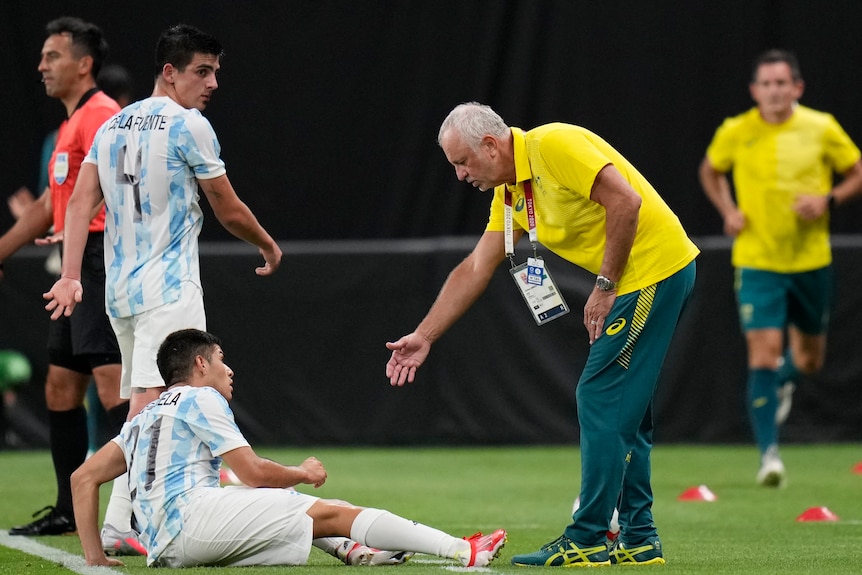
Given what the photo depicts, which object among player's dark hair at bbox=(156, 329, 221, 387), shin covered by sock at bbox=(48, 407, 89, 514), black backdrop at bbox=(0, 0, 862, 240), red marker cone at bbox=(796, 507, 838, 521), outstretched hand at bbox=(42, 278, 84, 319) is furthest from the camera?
black backdrop at bbox=(0, 0, 862, 240)

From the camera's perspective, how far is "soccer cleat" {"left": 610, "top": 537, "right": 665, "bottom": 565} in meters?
5.71

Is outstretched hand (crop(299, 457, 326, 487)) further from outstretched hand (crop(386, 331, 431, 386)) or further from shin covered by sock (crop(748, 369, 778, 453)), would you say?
shin covered by sock (crop(748, 369, 778, 453))

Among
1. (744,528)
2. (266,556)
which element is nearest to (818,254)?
(744,528)

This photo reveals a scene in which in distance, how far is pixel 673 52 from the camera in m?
14.0

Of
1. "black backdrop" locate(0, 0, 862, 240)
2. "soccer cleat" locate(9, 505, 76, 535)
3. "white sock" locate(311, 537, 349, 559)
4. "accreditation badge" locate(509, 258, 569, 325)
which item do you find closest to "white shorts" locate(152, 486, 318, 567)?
"white sock" locate(311, 537, 349, 559)

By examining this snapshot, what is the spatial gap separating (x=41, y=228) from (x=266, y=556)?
2445 mm

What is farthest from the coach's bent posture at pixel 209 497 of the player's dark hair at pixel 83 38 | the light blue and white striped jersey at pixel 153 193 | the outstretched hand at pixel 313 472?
the player's dark hair at pixel 83 38

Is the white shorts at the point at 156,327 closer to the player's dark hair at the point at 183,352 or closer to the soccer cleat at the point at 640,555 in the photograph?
the player's dark hair at the point at 183,352

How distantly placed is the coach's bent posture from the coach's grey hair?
115 centimetres

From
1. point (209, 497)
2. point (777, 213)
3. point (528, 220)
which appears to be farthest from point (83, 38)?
point (777, 213)

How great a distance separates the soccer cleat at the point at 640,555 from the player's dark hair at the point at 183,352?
1693mm

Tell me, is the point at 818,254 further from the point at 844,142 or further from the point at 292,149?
the point at 292,149

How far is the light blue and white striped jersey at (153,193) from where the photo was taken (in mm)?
5820

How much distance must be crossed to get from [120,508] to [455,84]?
27.4 feet
